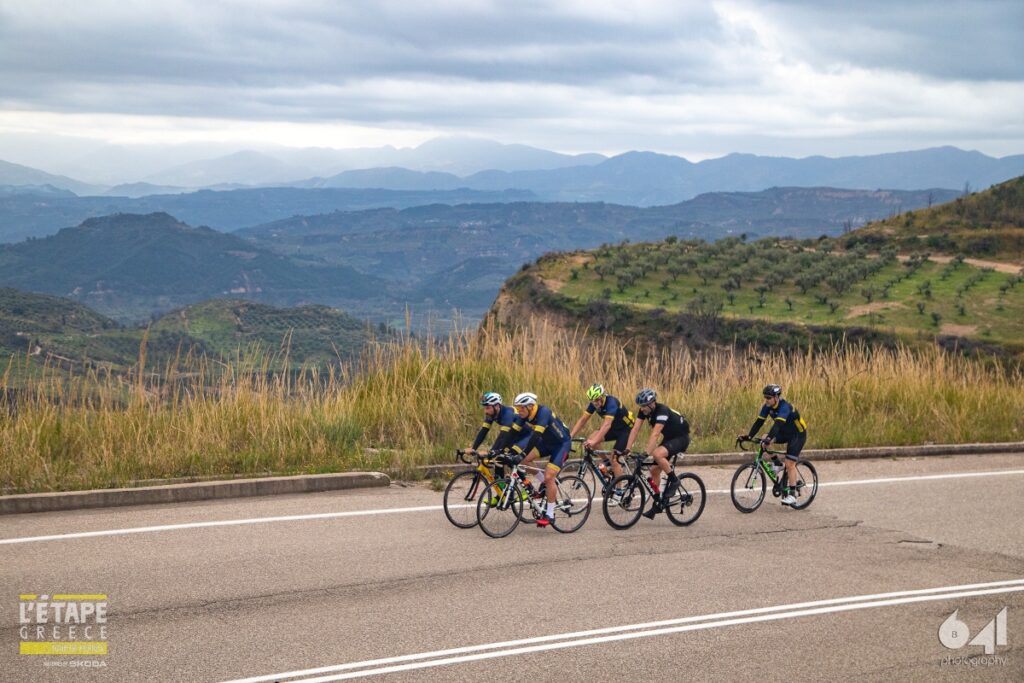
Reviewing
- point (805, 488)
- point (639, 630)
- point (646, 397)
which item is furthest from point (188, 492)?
point (805, 488)

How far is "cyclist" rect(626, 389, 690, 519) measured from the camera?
1130cm

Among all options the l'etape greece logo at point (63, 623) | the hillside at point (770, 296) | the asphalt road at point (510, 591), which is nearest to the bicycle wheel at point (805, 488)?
the asphalt road at point (510, 591)

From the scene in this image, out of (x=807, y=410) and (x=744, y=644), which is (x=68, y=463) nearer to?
(x=744, y=644)

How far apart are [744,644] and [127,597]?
4898mm

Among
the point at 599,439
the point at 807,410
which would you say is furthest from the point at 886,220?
the point at 599,439

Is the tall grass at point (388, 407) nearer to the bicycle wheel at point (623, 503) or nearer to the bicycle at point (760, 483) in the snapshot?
the bicycle at point (760, 483)

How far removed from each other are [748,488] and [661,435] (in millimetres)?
1413

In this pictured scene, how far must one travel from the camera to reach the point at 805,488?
12.6 meters

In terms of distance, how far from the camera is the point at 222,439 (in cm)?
1300

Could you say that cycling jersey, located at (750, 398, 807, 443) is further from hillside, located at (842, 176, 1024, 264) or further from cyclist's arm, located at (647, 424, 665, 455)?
hillside, located at (842, 176, 1024, 264)

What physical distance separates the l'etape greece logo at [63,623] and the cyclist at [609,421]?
5.21m

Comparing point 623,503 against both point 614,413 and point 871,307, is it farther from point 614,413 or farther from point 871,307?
point 871,307

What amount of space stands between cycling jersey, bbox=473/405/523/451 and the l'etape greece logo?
13.2ft

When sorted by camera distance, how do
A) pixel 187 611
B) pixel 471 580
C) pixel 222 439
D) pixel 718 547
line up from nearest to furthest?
1. pixel 187 611
2. pixel 471 580
3. pixel 718 547
4. pixel 222 439
